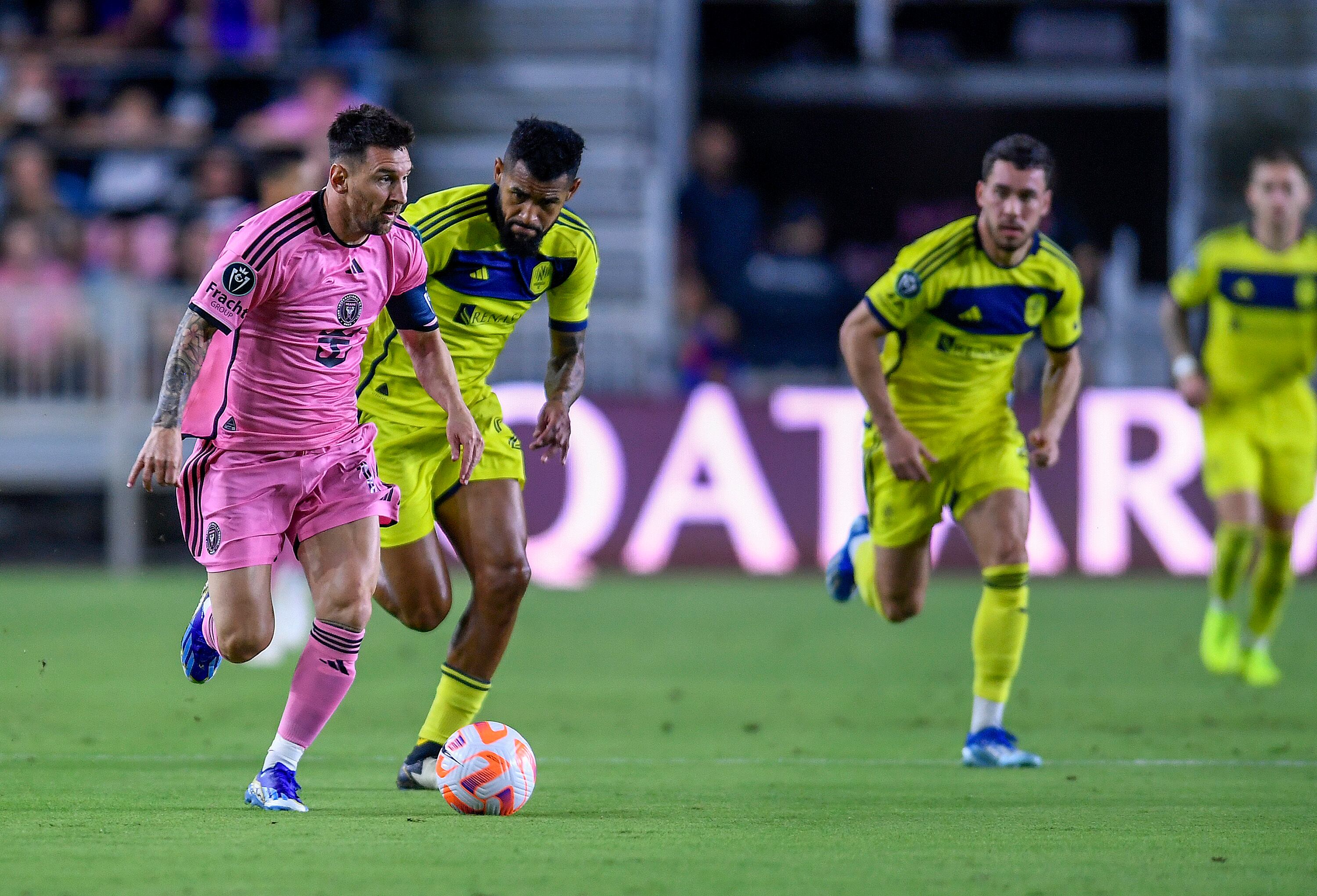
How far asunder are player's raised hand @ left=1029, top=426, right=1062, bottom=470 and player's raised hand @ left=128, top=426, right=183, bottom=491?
327cm

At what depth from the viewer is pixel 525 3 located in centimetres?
1859

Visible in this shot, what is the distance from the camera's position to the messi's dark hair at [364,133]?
5.40m

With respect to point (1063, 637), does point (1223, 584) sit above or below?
above

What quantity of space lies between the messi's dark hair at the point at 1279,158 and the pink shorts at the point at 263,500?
5.40m

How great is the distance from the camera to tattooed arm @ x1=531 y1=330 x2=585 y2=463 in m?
6.26

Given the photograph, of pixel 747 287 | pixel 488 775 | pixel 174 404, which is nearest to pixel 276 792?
pixel 488 775

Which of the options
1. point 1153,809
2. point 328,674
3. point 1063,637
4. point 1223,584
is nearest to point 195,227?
point 1063,637

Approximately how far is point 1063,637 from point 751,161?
10127mm

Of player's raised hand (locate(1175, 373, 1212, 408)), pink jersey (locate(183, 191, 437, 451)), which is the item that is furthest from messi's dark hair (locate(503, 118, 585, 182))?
player's raised hand (locate(1175, 373, 1212, 408))

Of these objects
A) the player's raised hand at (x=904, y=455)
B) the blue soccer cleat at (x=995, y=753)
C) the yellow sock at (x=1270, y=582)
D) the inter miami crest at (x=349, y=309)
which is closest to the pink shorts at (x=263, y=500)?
the inter miami crest at (x=349, y=309)

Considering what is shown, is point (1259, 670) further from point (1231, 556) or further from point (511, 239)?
point (511, 239)

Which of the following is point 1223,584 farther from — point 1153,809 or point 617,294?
point 617,294

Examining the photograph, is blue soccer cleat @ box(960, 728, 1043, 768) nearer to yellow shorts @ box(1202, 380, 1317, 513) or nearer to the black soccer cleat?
the black soccer cleat

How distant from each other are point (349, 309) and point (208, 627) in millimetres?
1124
